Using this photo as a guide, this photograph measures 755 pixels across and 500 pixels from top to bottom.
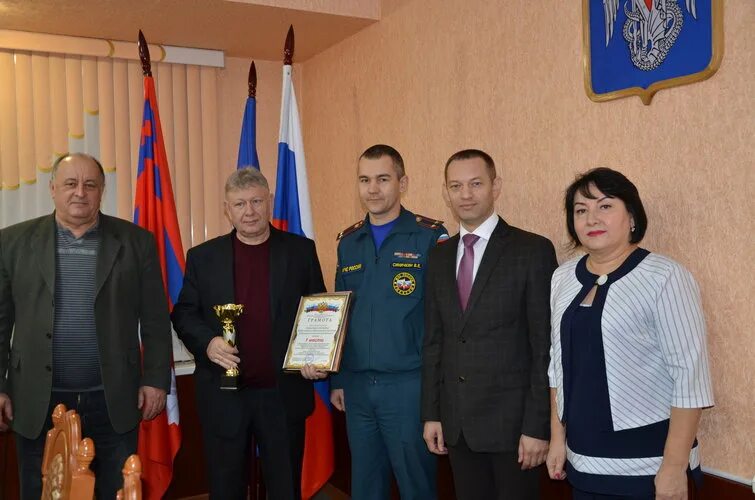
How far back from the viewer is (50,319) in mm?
2627

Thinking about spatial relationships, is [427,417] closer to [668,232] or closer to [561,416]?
[561,416]

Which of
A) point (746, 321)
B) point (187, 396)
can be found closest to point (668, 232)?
point (746, 321)

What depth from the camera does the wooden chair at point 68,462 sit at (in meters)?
Result: 1.36

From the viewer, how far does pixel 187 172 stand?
4.48 metres

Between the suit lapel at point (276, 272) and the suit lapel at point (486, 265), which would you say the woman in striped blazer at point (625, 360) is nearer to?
the suit lapel at point (486, 265)

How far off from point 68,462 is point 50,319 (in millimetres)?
1221

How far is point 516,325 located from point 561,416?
327mm

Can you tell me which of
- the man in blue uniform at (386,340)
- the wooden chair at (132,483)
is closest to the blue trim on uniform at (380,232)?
the man in blue uniform at (386,340)

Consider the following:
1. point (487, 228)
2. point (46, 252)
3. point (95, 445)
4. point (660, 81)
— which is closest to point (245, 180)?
point (46, 252)

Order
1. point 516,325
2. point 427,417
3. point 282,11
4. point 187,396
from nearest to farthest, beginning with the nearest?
1. point 516,325
2. point 427,417
3. point 282,11
4. point 187,396

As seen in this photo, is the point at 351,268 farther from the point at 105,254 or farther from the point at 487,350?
the point at 105,254

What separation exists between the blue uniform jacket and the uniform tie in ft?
0.96

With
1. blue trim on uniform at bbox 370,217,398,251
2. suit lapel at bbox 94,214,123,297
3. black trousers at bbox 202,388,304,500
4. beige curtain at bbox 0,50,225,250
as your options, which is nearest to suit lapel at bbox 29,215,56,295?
suit lapel at bbox 94,214,123,297

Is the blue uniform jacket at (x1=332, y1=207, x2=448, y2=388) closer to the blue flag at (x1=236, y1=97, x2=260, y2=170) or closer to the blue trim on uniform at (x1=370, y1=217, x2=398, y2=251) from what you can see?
the blue trim on uniform at (x1=370, y1=217, x2=398, y2=251)
